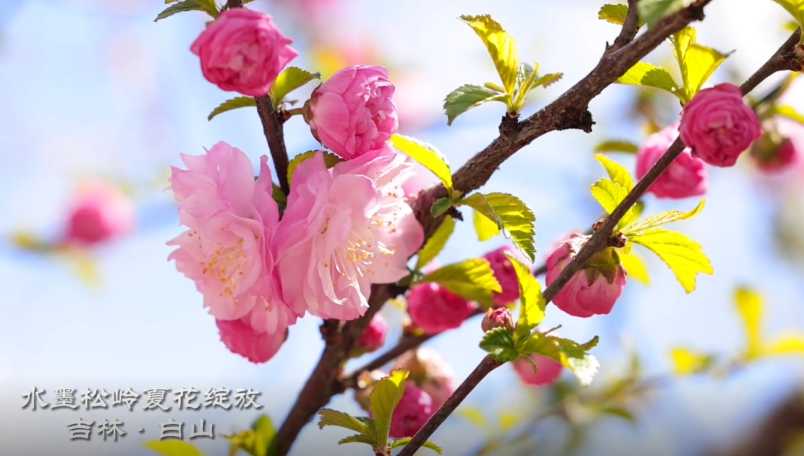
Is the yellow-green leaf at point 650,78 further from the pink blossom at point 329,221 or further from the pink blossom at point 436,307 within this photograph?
the pink blossom at point 436,307

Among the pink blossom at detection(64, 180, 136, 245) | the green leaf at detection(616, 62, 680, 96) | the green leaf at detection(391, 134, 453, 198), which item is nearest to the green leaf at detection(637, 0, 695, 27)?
the green leaf at detection(616, 62, 680, 96)

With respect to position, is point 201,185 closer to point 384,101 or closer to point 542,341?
point 384,101

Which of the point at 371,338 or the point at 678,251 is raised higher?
the point at 678,251

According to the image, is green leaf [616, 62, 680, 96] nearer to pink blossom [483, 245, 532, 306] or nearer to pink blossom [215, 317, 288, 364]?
pink blossom [483, 245, 532, 306]

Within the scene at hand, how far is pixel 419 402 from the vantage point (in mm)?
938

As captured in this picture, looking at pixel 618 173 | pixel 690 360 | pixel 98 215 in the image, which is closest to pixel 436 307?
pixel 618 173

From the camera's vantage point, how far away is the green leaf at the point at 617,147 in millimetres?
1098

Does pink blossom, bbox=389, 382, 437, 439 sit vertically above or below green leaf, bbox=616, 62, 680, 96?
below

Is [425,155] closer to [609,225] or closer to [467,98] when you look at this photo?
[467,98]

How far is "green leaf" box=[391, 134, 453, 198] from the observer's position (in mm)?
732

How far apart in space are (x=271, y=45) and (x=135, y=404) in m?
0.97

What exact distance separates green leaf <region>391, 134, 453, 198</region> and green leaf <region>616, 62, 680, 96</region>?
19 cm

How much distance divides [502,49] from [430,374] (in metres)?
0.62

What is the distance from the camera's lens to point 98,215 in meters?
2.48
